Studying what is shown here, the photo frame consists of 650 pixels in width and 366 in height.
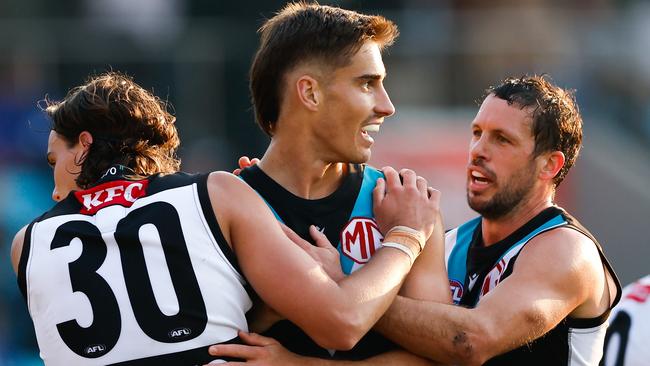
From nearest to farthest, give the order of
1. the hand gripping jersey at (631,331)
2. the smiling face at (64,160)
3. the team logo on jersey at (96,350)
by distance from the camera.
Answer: the team logo on jersey at (96,350) → the smiling face at (64,160) → the hand gripping jersey at (631,331)

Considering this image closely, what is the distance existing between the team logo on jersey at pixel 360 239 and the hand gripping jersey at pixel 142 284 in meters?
0.53

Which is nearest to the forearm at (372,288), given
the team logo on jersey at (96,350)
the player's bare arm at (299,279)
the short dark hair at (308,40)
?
the player's bare arm at (299,279)

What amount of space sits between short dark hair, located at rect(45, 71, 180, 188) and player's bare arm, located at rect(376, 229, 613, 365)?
1.33 m

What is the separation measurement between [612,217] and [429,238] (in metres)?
10.6

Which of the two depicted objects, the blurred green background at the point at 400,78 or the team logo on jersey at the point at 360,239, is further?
the blurred green background at the point at 400,78

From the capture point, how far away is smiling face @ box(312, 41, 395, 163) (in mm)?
4754

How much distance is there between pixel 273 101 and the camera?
4875mm

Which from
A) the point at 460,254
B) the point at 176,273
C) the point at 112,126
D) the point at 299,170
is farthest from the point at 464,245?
the point at 112,126

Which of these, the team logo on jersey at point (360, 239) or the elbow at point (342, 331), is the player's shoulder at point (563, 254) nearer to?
the team logo on jersey at point (360, 239)

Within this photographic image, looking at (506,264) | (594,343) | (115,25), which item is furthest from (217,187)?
(115,25)

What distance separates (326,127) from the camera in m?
4.79

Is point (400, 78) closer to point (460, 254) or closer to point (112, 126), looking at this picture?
point (460, 254)

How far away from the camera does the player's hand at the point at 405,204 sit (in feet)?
15.5

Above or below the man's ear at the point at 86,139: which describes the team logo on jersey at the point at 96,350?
below
